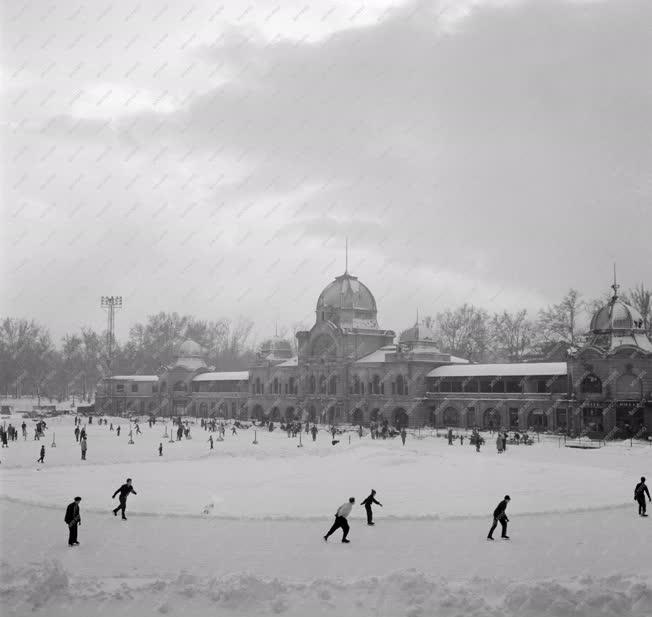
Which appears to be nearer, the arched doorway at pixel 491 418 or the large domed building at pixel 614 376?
the large domed building at pixel 614 376

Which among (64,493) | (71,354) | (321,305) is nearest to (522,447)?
(64,493)

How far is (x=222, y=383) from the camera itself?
86.6 meters

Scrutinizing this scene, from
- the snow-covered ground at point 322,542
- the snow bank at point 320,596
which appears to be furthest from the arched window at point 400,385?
the snow bank at point 320,596

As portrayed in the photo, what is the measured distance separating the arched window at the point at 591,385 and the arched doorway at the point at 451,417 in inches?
480

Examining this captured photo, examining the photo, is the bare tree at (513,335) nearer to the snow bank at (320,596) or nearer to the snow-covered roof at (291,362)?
the snow-covered roof at (291,362)

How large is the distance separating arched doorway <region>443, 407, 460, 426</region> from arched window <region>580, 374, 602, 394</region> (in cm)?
1220

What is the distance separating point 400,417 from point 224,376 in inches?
1181

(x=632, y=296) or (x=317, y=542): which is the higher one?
(x=632, y=296)

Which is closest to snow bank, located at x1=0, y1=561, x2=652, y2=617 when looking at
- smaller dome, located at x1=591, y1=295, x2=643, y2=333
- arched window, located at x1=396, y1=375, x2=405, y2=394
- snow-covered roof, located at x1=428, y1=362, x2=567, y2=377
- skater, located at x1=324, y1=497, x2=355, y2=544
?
skater, located at x1=324, y1=497, x2=355, y2=544

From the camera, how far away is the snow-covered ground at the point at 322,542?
38.0 feet

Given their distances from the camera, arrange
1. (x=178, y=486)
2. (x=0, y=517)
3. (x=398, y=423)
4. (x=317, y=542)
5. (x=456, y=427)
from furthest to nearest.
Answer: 1. (x=398, y=423)
2. (x=456, y=427)
3. (x=178, y=486)
4. (x=0, y=517)
5. (x=317, y=542)

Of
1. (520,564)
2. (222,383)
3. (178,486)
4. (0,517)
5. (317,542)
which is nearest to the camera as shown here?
(520,564)

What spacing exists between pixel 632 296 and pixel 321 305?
96.6 feet

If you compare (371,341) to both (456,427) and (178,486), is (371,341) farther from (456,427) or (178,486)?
(178,486)
